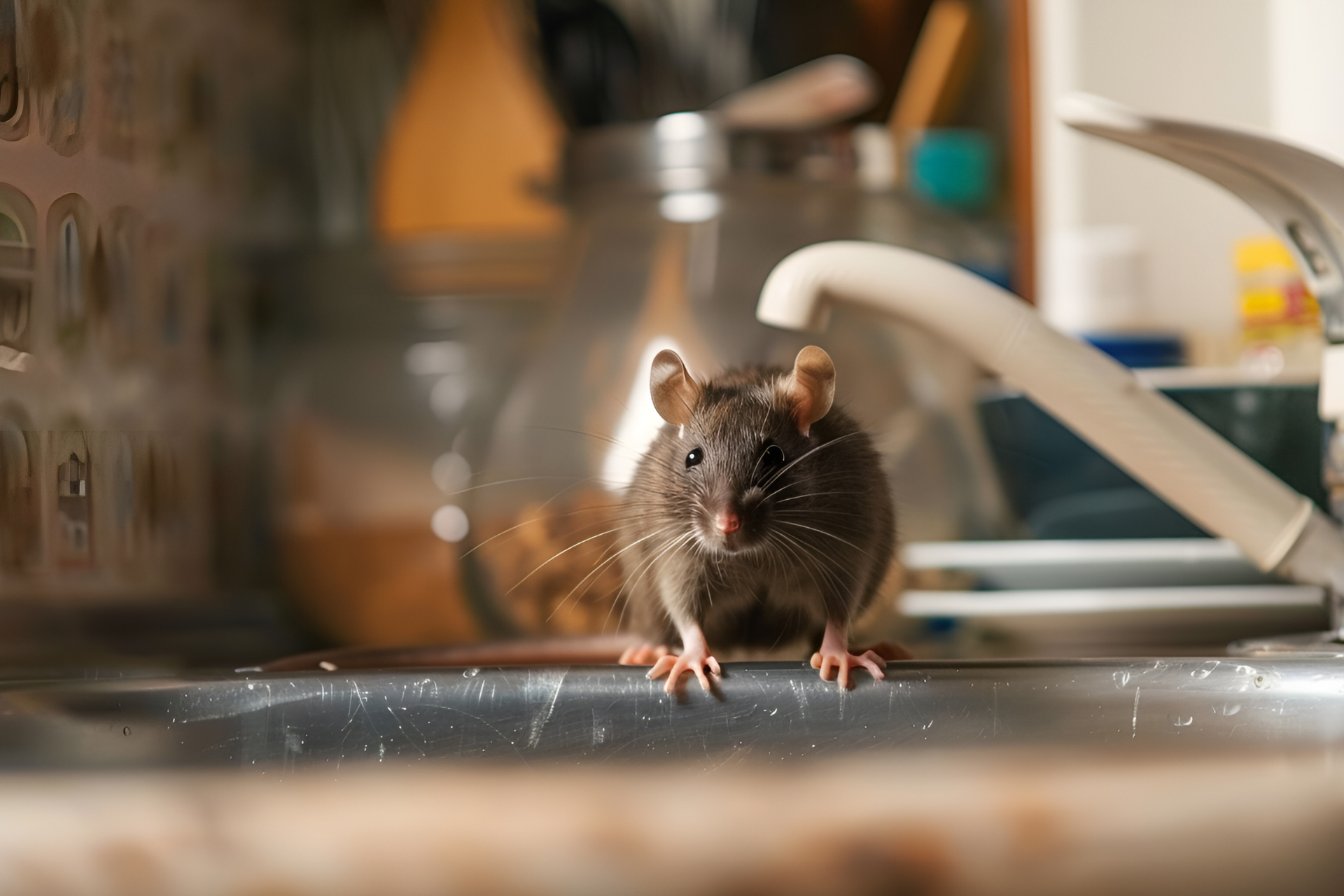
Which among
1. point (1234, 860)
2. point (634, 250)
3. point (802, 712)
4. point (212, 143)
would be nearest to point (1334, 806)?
point (1234, 860)

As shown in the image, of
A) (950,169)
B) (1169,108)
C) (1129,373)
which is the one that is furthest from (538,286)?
(1129,373)

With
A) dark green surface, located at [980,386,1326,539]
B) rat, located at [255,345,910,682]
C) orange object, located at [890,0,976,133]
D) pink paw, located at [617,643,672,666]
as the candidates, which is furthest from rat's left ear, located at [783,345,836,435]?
orange object, located at [890,0,976,133]

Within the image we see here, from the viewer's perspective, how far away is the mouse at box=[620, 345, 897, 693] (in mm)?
427

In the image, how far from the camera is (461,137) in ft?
3.78

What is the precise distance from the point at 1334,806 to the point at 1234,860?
42mm

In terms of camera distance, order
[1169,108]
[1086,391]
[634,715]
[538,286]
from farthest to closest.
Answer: [538,286] < [1169,108] < [1086,391] < [634,715]

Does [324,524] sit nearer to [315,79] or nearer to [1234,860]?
[315,79]

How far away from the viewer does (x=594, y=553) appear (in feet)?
2.21

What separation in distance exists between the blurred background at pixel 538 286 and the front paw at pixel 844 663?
97mm

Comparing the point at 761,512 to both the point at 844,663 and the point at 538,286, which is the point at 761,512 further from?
the point at 538,286

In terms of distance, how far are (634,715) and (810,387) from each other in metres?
0.13

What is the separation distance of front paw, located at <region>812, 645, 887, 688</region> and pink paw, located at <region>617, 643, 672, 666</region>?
0.24 ft

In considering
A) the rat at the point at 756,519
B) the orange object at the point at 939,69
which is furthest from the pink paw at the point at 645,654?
the orange object at the point at 939,69

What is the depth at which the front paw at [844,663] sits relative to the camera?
1.32 ft
